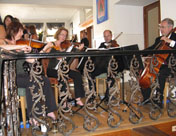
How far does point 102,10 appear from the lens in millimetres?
5227

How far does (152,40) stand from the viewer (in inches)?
170

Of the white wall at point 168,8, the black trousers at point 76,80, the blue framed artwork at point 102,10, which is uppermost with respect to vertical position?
the blue framed artwork at point 102,10

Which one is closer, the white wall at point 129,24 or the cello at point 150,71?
the cello at point 150,71

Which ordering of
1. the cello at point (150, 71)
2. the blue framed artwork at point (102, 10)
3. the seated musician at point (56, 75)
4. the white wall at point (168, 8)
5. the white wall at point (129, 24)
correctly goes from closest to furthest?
the cello at point (150, 71)
the seated musician at point (56, 75)
the white wall at point (168, 8)
the white wall at point (129, 24)
the blue framed artwork at point (102, 10)

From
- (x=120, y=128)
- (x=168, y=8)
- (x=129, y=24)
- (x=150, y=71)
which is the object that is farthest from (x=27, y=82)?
(x=129, y=24)

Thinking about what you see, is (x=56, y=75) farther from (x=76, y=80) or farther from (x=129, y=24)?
(x=129, y=24)

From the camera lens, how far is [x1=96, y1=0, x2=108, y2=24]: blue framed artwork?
500 centimetres

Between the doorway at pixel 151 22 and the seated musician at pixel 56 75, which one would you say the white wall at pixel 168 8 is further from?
the seated musician at pixel 56 75

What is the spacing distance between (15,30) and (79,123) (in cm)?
120

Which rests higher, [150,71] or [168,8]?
[168,8]

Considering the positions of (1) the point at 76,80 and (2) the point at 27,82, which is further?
(1) the point at 76,80

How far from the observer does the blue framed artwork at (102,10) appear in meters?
5.00

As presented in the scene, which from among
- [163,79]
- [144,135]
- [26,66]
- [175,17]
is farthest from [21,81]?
[175,17]

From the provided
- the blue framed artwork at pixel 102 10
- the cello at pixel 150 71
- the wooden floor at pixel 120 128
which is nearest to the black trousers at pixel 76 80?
the wooden floor at pixel 120 128
